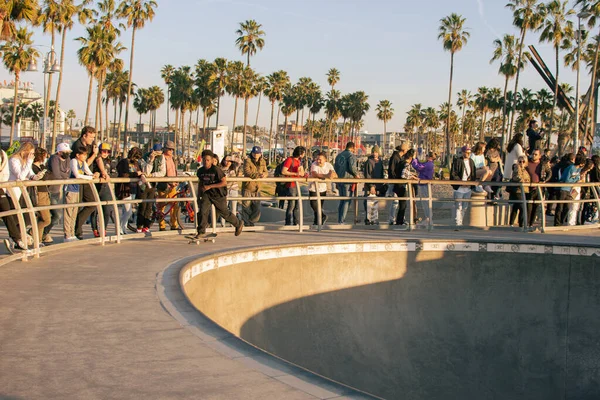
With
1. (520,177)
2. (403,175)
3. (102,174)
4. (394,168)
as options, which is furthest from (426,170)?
(102,174)

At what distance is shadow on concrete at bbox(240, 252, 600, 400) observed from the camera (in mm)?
11867

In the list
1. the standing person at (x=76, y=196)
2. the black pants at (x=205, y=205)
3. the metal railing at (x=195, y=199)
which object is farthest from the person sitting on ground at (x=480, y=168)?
the standing person at (x=76, y=196)

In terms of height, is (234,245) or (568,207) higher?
(568,207)

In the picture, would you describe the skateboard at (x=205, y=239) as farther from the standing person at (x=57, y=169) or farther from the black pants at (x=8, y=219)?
the black pants at (x=8, y=219)

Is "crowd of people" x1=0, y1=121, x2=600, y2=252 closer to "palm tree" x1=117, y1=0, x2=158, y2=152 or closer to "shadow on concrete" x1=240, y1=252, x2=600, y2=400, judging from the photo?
"shadow on concrete" x1=240, y1=252, x2=600, y2=400

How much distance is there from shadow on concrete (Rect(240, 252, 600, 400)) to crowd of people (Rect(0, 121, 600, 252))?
2218 mm

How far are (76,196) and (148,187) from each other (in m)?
1.39

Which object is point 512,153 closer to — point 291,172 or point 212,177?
point 291,172

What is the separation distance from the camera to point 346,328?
11.4 metres

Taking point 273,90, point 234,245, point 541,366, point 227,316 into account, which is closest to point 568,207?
point 541,366

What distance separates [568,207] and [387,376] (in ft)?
25.3

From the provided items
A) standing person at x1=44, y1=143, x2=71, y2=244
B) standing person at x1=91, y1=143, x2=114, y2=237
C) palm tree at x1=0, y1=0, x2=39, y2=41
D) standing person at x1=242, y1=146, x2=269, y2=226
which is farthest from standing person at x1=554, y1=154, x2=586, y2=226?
palm tree at x1=0, y1=0, x2=39, y2=41

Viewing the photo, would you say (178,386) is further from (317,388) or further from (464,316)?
(464,316)

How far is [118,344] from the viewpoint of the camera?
17.9 ft
